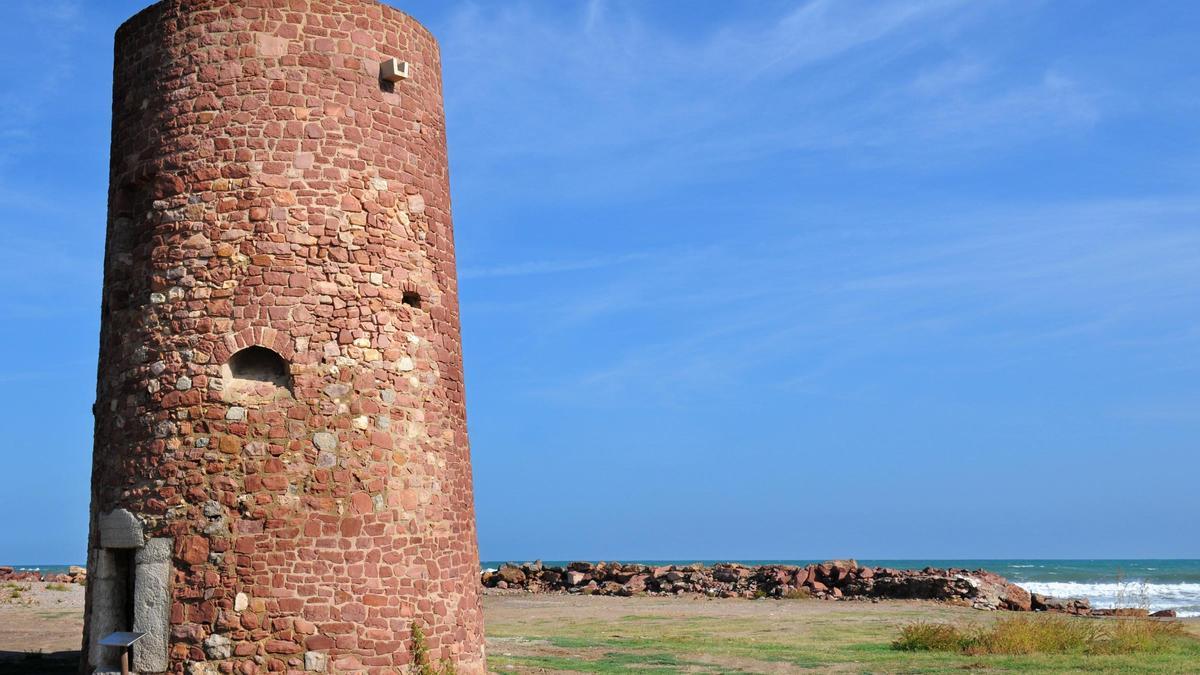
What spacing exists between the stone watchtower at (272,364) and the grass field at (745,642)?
3849 mm

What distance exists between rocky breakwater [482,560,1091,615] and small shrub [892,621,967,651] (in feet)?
33.7

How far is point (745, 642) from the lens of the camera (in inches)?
752

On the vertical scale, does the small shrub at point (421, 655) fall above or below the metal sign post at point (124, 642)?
below

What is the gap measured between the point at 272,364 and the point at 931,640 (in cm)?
1168

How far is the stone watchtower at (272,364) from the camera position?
36.5 feet

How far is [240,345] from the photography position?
11359 millimetres

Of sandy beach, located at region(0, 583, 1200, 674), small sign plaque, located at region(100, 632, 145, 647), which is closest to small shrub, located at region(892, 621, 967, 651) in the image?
sandy beach, located at region(0, 583, 1200, 674)

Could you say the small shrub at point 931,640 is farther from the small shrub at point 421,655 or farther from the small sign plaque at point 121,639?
the small sign plaque at point 121,639

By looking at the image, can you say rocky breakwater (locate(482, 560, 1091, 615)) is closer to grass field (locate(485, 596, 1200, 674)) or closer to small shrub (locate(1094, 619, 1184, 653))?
grass field (locate(485, 596, 1200, 674))

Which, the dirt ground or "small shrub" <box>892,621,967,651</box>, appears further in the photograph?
"small shrub" <box>892,621,967,651</box>

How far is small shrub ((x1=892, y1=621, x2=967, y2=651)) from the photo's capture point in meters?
18.0

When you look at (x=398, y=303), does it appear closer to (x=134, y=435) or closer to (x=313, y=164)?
(x=313, y=164)

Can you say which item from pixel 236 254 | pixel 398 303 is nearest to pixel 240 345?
pixel 236 254

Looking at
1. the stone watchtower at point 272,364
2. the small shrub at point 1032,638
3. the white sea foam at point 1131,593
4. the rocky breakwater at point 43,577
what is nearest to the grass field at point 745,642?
the small shrub at point 1032,638
